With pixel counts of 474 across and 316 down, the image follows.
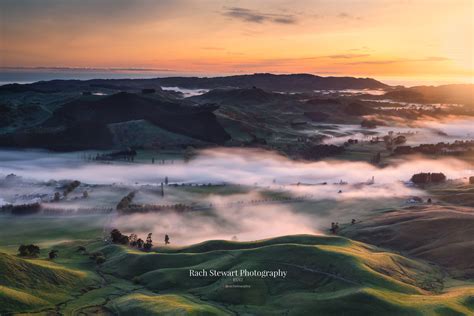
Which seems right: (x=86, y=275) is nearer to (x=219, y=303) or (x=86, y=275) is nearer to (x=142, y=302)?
(x=142, y=302)

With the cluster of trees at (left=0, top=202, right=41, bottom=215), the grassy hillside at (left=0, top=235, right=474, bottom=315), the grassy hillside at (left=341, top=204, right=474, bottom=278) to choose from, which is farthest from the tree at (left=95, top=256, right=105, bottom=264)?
the cluster of trees at (left=0, top=202, right=41, bottom=215)

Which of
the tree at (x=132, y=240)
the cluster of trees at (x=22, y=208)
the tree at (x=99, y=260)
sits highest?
the tree at (x=99, y=260)

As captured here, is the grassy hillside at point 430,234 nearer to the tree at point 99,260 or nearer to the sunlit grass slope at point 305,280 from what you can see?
the sunlit grass slope at point 305,280

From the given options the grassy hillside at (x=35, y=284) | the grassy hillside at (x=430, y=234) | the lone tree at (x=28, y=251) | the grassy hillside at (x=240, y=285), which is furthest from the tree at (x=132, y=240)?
the grassy hillside at (x=430, y=234)

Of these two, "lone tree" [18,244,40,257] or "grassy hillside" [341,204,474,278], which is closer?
"lone tree" [18,244,40,257]

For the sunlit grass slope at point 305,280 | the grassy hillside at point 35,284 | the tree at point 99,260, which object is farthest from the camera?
the tree at point 99,260

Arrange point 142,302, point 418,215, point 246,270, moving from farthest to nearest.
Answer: point 418,215, point 246,270, point 142,302

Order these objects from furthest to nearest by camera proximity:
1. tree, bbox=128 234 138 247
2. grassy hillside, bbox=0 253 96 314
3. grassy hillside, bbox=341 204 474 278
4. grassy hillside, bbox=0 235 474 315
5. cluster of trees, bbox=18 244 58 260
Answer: tree, bbox=128 234 138 247 < grassy hillside, bbox=341 204 474 278 < cluster of trees, bbox=18 244 58 260 < grassy hillside, bbox=0 235 474 315 < grassy hillside, bbox=0 253 96 314

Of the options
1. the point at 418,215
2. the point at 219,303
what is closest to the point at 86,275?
the point at 219,303

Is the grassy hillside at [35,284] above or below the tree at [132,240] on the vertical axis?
above

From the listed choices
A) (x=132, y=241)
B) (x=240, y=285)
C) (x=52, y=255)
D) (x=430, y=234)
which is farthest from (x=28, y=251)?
(x=430, y=234)

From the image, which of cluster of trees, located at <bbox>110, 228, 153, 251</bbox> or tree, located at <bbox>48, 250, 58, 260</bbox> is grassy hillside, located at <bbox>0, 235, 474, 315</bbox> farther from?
cluster of trees, located at <bbox>110, 228, 153, 251</bbox>
